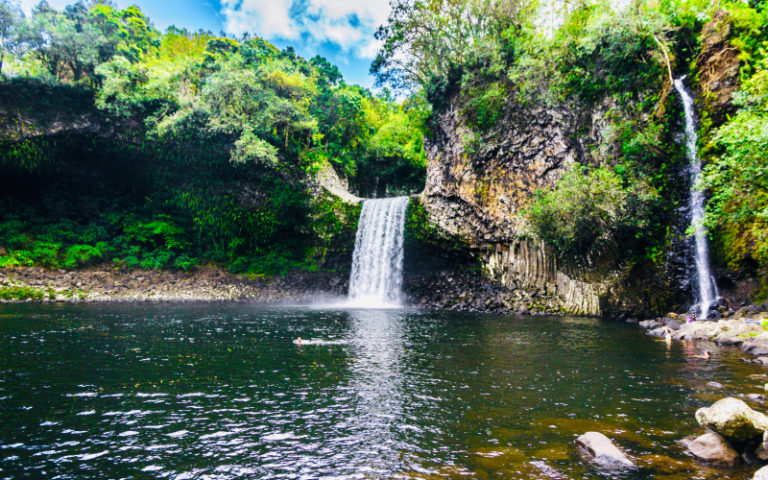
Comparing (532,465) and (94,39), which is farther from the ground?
(94,39)

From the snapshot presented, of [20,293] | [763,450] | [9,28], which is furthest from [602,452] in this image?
[9,28]

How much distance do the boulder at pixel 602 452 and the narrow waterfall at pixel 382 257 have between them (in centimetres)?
2345

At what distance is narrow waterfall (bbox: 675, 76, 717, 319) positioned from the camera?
53.4 ft

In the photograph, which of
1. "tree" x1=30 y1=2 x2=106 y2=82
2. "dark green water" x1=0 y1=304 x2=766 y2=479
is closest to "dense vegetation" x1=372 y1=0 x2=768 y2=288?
"dark green water" x1=0 y1=304 x2=766 y2=479

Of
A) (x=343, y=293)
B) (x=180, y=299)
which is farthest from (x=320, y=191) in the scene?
(x=180, y=299)

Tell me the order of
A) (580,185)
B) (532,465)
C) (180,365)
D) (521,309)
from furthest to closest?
(521,309)
(580,185)
(180,365)
(532,465)

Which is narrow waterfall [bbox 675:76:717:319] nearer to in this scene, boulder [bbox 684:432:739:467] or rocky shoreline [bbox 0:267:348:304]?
boulder [bbox 684:432:739:467]

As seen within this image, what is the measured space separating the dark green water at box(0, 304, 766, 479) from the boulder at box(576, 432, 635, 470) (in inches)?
7.4

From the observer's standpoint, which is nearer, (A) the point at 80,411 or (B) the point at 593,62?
(A) the point at 80,411

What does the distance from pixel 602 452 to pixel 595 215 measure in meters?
16.5

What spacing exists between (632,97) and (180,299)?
31739mm

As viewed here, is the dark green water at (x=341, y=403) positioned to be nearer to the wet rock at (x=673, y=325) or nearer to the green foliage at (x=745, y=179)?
the wet rock at (x=673, y=325)

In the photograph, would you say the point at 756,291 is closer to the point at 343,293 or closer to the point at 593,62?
the point at 593,62

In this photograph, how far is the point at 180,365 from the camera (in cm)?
961
